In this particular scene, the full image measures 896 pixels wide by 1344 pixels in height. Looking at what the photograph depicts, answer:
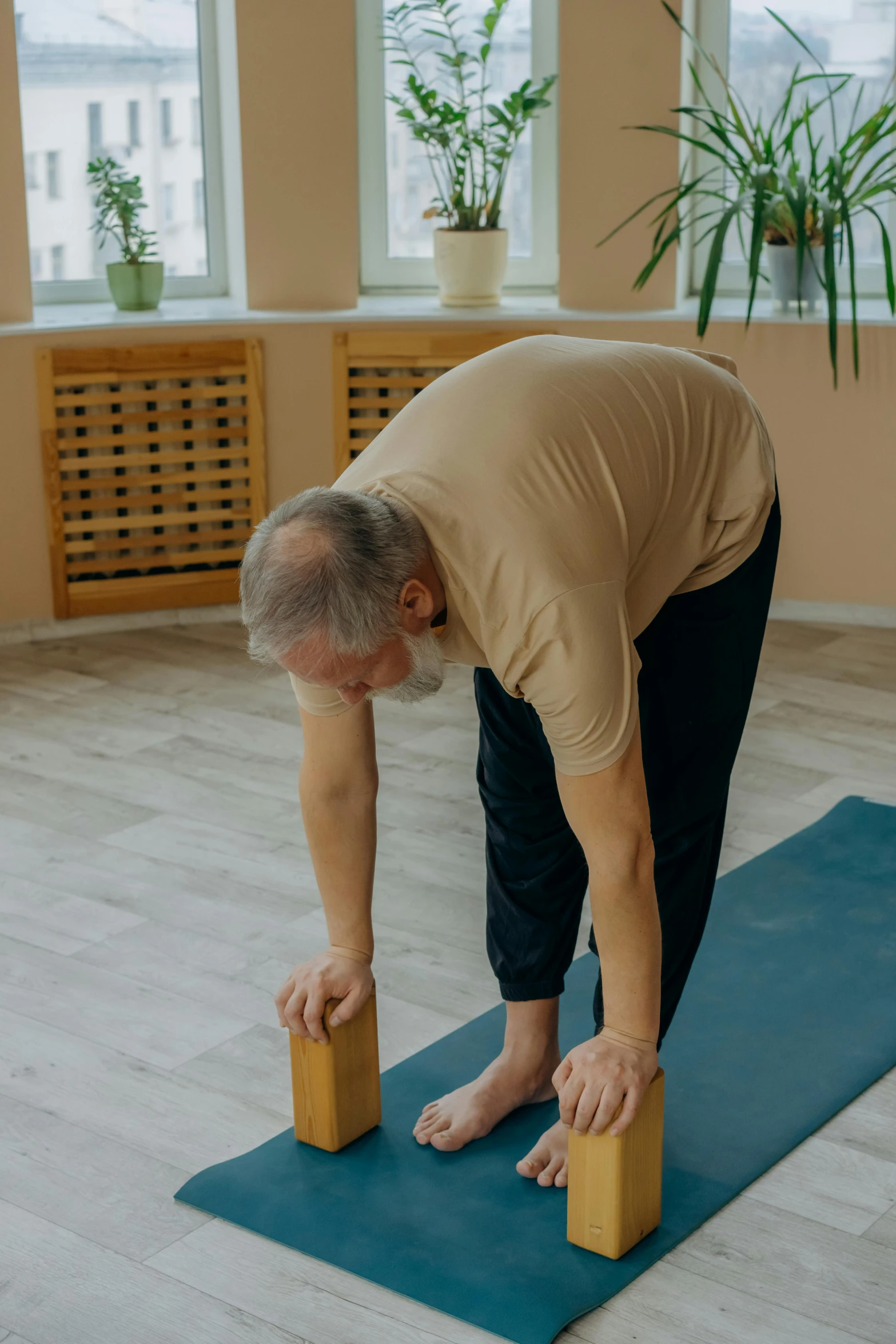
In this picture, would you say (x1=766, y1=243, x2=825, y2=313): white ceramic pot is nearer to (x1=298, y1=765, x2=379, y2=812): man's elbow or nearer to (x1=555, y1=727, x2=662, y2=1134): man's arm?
(x1=298, y1=765, x2=379, y2=812): man's elbow

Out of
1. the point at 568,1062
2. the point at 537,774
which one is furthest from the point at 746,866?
the point at 568,1062

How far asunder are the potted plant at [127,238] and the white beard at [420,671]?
2.92 metres

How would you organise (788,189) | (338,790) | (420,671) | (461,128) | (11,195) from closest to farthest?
(420,671)
(338,790)
(788,189)
(11,195)
(461,128)

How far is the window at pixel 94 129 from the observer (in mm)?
4164

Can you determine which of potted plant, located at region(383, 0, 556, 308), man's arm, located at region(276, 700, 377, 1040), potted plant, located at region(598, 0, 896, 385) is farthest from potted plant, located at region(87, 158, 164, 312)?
man's arm, located at region(276, 700, 377, 1040)

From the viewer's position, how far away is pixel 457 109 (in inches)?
167

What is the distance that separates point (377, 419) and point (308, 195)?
0.63 metres

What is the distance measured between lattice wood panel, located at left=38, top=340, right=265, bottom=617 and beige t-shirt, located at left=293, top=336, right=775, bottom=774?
2.52 meters

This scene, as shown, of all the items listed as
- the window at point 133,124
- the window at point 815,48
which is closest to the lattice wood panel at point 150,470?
the window at point 133,124

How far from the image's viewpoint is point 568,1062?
1.49 meters

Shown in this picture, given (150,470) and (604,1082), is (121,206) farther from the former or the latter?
(604,1082)

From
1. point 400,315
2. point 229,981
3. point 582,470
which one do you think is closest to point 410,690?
point 582,470

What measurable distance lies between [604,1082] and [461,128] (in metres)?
3.14

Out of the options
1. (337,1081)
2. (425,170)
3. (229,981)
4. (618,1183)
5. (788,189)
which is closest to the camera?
(618,1183)
